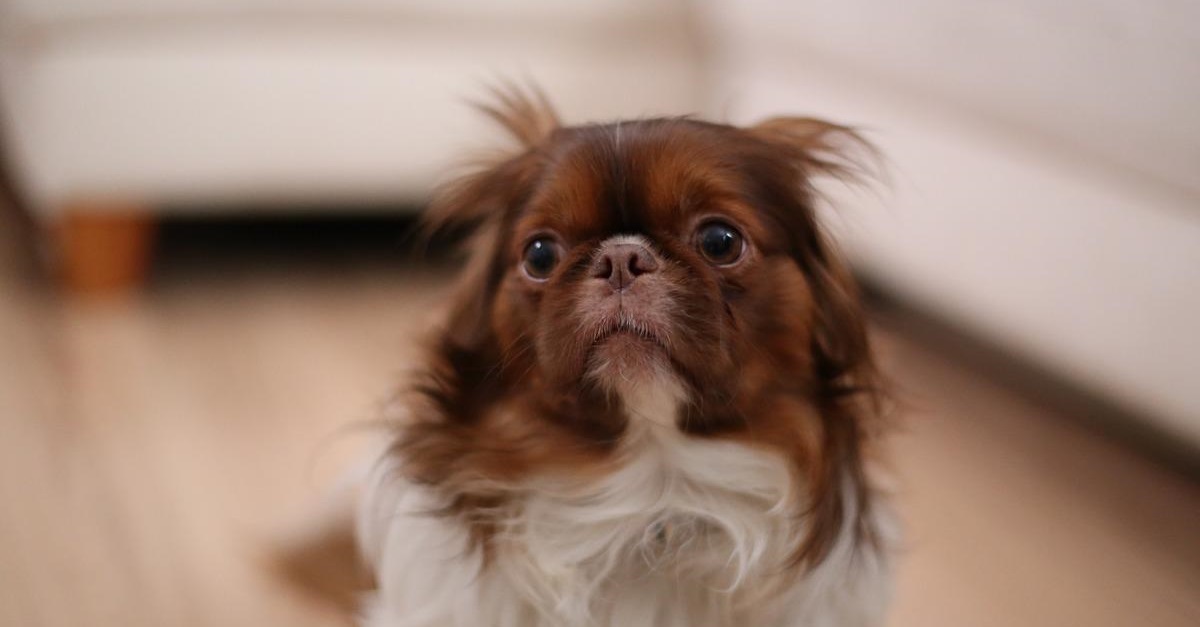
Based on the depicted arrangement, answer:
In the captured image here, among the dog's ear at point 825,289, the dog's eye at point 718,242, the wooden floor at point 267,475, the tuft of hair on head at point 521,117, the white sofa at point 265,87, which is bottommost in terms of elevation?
the wooden floor at point 267,475

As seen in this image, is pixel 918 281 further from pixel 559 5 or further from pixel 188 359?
pixel 188 359

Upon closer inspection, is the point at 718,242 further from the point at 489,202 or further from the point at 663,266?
the point at 489,202

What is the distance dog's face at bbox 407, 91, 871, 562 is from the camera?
4.61 feet

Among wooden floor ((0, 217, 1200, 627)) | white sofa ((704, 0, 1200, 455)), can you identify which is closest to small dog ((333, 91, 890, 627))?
wooden floor ((0, 217, 1200, 627))

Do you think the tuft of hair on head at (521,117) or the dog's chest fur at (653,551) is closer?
the dog's chest fur at (653,551)

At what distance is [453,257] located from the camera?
296 cm

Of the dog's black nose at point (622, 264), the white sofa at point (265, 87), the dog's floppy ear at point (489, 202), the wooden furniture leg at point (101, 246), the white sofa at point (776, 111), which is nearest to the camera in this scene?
the dog's black nose at point (622, 264)

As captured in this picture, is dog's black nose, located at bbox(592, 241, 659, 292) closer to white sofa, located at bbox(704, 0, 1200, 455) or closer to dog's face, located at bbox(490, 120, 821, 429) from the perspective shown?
dog's face, located at bbox(490, 120, 821, 429)

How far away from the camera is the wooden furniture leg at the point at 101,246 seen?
11.1 feet

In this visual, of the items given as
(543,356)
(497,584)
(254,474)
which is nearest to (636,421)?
(543,356)

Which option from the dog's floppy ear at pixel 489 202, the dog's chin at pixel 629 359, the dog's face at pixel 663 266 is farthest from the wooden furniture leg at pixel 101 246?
the dog's chin at pixel 629 359

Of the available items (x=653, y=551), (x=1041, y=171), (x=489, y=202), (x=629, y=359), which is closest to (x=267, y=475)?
(x=489, y=202)

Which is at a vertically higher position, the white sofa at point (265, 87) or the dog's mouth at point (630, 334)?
the dog's mouth at point (630, 334)

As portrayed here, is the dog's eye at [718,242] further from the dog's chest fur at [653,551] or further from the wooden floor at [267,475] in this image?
the wooden floor at [267,475]
